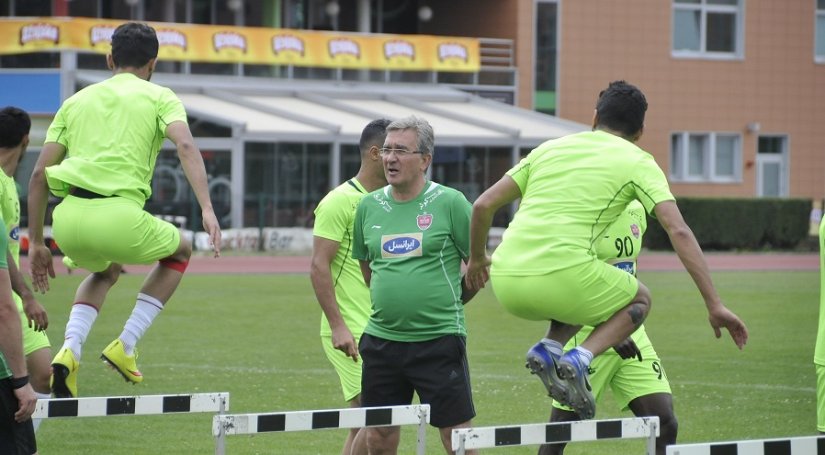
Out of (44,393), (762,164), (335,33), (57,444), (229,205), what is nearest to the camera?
(44,393)

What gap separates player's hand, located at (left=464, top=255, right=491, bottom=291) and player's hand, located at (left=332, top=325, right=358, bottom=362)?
31.6 inches

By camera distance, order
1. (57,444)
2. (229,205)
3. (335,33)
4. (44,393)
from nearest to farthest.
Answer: (44,393), (57,444), (229,205), (335,33)

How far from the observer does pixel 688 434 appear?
1195cm

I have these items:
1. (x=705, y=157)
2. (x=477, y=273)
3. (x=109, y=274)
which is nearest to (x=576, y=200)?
(x=477, y=273)

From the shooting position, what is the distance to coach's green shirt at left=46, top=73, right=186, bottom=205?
339 inches

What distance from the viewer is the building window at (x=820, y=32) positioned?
2190 inches

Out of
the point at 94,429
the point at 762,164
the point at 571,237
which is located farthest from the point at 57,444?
the point at 762,164

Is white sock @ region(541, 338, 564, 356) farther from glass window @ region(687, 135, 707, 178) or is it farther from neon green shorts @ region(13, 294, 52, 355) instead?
glass window @ region(687, 135, 707, 178)

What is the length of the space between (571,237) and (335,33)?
4057 cm

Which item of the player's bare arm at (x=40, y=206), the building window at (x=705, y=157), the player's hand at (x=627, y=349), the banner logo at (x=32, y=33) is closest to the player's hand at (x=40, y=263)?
the player's bare arm at (x=40, y=206)

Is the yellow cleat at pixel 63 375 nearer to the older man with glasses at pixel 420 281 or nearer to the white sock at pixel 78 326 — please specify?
the white sock at pixel 78 326

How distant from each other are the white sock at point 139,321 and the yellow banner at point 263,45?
106ft

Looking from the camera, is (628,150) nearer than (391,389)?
Yes

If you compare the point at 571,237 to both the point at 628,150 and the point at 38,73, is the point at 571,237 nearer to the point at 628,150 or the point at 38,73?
the point at 628,150
